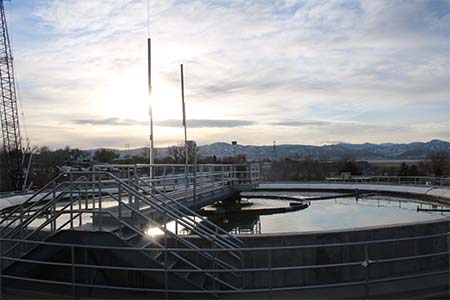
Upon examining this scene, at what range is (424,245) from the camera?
10.1m

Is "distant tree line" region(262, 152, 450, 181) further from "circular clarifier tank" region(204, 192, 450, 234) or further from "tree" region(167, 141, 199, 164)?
"circular clarifier tank" region(204, 192, 450, 234)

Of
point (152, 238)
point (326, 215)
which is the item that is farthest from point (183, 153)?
point (152, 238)

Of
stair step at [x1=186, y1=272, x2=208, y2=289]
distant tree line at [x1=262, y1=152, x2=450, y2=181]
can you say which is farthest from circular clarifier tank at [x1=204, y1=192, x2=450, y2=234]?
distant tree line at [x1=262, y1=152, x2=450, y2=181]

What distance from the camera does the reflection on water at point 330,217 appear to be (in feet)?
50.6

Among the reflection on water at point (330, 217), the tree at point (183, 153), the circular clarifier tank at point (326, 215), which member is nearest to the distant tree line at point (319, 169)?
the tree at point (183, 153)

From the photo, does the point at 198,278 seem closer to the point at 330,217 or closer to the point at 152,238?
the point at 152,238

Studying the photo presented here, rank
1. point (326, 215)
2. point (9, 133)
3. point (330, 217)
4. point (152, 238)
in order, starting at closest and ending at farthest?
point (152, 238), point (330, 217), point (326, 215), point (9, 133)

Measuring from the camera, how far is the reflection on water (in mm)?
15438

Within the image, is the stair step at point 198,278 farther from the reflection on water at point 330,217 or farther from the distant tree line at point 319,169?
the distant tree line at point 319,169

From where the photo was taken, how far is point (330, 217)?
17.5m

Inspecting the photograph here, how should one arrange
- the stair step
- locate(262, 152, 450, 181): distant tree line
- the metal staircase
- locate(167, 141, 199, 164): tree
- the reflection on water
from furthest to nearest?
1. locate(262, 152, 450, 181): distant tree line
2. locate(167, 141, 199, 164): tree
3. the reflection on water
4. the metal staircase
5. the stair step

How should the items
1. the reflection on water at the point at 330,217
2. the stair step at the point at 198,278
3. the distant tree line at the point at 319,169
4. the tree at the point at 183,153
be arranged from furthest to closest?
the distant tree line at the point at 319,169
the tree at the point at 183,153
the reflection on water at the point at 330,217
the stair step at the point at 198,278

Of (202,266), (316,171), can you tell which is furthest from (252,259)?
(316,171)

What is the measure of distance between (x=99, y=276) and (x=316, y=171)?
2392 inches
